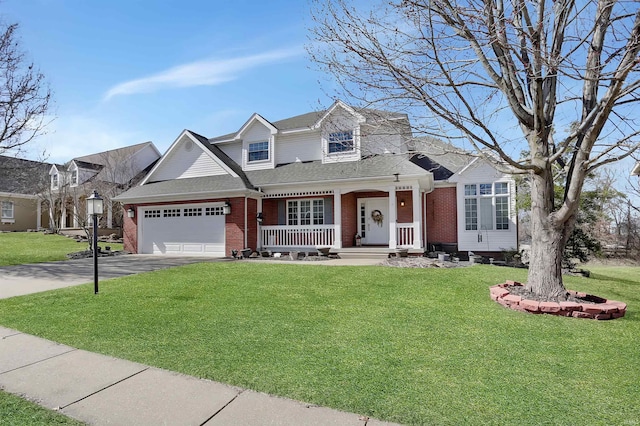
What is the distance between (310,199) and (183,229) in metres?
6.60

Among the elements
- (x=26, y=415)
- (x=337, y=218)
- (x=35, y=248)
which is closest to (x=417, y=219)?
(x=337, y=218)

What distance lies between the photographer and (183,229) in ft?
55.9

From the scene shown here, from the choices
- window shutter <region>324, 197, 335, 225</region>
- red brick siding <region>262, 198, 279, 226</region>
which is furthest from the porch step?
red brick siding <region>262, 198, 279, 226</region>

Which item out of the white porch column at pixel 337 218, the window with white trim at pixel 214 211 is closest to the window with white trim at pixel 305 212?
the white porch column at pixel 337 218

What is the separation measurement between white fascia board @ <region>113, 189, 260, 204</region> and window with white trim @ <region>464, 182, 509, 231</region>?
9672 mm

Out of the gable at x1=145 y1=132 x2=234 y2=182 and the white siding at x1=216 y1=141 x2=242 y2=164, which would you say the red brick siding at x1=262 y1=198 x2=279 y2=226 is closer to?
the gable at x1=145 y1=132 x2=234 y2=182

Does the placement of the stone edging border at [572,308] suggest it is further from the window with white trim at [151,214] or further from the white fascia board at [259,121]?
the window with white trim at [151,214]

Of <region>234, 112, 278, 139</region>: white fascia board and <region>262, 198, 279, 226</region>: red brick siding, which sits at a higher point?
<region>234, 112, 278, 139</region>: white fascia board

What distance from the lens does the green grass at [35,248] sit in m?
14.9

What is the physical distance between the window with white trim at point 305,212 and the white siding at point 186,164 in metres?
3.92

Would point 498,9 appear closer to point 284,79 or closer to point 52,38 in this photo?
point 284,79

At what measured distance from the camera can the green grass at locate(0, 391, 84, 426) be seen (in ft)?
8.77

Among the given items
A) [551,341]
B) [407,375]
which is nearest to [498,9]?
[551,341]

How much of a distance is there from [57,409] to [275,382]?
1847 millimetres
